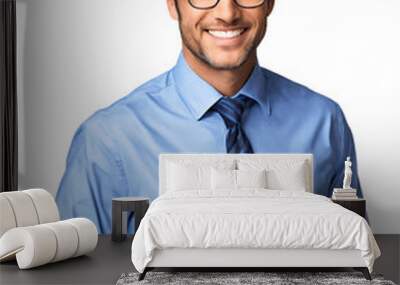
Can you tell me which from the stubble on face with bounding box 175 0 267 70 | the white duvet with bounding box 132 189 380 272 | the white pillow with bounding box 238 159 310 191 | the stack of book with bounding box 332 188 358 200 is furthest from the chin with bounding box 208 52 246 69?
the white duvet with bounding box 132 189 380 272

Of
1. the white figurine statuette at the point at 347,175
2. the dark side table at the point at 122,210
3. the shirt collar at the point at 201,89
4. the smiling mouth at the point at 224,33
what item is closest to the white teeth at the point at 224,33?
the smiling mouth at the point at 224,33

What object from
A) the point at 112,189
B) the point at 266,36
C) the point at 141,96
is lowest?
the point at 112,189

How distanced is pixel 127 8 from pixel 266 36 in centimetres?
148

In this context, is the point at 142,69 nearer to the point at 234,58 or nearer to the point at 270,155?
the point at 234,58

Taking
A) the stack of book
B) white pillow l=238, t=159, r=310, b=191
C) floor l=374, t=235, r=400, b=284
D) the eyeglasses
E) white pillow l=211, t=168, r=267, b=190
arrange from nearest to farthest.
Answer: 1. floor l=374, t=235, r=400, b=284
2. white pillow l=211, t=168, r=267, b=190
3. white pillow l=238, t=159, r=310, b=191
4. the stack of book
5. the eyeglasses

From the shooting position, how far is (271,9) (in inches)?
291

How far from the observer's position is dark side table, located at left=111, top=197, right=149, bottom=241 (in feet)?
22.5

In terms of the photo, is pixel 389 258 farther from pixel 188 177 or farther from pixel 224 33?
pixel 224 33

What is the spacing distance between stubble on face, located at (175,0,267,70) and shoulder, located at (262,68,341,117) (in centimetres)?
26

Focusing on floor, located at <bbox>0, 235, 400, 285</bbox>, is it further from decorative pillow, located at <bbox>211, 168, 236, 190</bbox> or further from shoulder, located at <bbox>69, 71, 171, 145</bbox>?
shoulder, located at <bbox>69, 71, 171, 145</bbox>

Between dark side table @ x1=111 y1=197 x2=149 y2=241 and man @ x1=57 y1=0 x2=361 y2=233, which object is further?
man @ x1=57 y1=0 x2=361 y2=233

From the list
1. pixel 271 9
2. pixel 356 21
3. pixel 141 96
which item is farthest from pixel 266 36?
pixel 141 96

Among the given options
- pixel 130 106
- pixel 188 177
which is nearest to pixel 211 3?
pixel 130 106

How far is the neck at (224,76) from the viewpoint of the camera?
7.32 m
